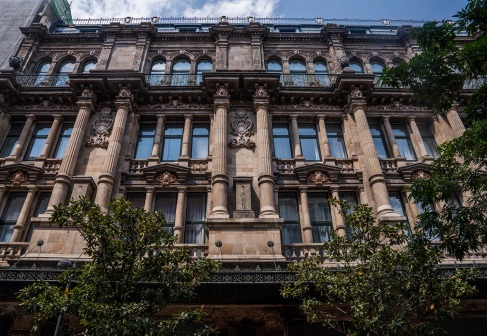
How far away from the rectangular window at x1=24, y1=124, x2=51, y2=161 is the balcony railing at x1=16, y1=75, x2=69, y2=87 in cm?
270

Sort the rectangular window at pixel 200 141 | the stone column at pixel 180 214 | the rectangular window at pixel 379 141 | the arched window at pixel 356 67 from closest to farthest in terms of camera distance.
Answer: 1. the stone column at pixel 180 214
2. the rectangular window at pixel 200 141
3. the rectangular window at pixel 379 141
4. the arched window at pixel 356 67

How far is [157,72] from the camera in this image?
20.4 meters

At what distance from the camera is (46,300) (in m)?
7.10

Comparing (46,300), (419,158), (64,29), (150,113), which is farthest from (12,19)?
(419,158)

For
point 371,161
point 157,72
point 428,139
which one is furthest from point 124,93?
point 428,139

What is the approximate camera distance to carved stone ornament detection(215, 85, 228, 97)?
17.4m

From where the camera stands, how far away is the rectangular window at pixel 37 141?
16.7 m

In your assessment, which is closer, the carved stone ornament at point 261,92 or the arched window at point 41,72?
the carved stone ornament at point 261,92

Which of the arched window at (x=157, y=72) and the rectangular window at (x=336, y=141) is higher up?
the arched window at (x=157, y=72)

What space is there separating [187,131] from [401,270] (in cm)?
1180

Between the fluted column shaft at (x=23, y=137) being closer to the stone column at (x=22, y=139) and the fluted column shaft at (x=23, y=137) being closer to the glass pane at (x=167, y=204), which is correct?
the stone column at (x=22, y=139)

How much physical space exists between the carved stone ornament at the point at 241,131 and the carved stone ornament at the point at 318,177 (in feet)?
9.62

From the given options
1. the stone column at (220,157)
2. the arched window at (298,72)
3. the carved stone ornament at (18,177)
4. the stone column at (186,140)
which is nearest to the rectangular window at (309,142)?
the arched window at (298,72)

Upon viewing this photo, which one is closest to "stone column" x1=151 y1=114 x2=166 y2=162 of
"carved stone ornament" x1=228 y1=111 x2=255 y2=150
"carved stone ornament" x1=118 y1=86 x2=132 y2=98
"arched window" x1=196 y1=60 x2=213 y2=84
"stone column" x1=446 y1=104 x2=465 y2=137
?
"carved stone ornament" x1=118 y1=86 x2=132 y2=98
